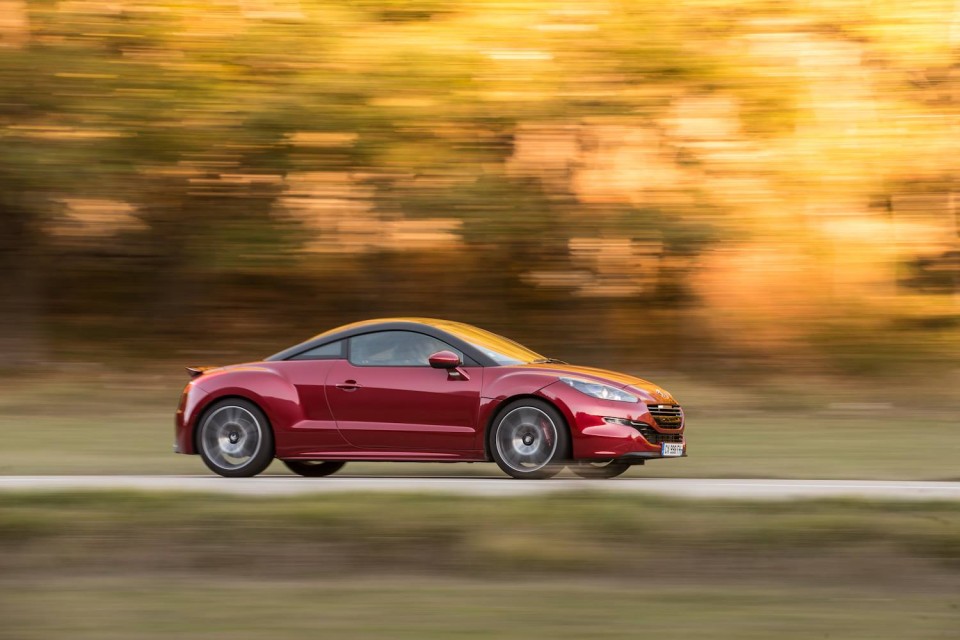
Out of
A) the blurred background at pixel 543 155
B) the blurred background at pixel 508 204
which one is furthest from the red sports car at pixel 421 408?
the blurred background at pixel 543 155

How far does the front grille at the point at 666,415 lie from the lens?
10938 millimetres

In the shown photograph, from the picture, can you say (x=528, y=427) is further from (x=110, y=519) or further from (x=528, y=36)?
(x=528, y=36)

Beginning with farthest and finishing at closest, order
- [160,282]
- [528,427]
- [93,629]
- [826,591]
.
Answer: [160,282] → [528,427] → [826,591] → [93,629]

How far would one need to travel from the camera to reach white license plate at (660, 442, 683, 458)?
10.9 meters

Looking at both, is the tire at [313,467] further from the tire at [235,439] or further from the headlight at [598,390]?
the headlight at [598,390]

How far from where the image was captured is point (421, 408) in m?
11.1

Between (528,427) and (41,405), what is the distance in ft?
36.7

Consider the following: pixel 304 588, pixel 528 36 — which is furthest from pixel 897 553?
pixel 528 36

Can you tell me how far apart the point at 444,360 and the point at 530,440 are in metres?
0.88

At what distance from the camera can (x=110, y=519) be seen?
905cm

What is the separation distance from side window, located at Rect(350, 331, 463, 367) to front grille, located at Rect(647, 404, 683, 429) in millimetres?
1626

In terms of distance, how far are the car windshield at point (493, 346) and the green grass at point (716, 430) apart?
1.27 metres

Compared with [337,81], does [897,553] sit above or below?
below

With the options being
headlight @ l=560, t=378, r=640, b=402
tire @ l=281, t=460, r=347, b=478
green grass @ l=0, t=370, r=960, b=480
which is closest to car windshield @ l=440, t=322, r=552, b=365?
headlight @ l=560, t=378, r=640, b=402
